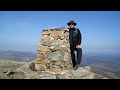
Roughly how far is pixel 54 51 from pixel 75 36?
1.21 meters

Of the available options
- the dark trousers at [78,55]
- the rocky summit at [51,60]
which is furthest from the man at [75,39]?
the rocky summit at [51,60]

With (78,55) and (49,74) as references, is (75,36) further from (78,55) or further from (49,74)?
(49,74)

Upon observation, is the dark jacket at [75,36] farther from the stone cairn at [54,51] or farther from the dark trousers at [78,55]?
the stone cairn at [54,51]

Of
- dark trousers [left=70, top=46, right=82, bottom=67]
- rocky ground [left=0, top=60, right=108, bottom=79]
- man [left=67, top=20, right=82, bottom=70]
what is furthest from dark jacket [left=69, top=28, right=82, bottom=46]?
rocky ground [left=0, top=60, right=108, bottom=79]

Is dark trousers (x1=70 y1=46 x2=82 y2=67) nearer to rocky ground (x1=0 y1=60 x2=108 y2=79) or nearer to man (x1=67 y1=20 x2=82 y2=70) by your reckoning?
man (x1=67 y1=20 x2=82 y2=70)

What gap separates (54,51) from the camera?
756 cm

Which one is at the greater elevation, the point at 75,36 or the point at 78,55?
the point at 75,36

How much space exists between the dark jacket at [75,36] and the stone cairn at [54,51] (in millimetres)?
363

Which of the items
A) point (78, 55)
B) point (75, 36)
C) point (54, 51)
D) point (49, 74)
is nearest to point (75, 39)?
point (75, 36)

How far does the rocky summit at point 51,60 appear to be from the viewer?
23.0ft
